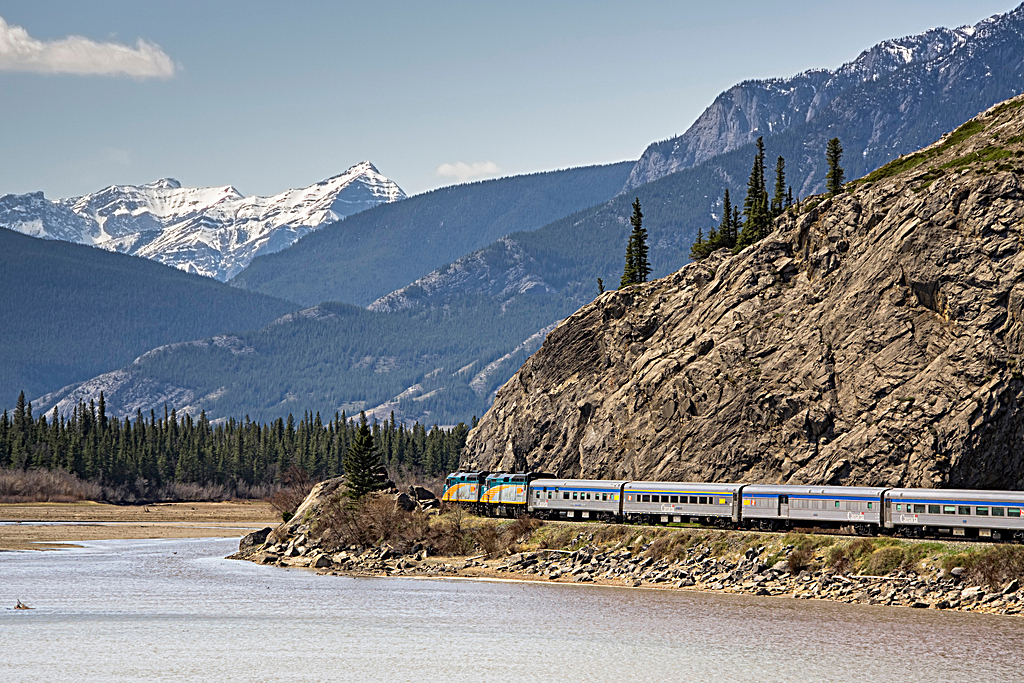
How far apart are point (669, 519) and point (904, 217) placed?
→ 32.0 meters

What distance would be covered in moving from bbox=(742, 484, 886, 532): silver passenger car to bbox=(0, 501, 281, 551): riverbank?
232 ft

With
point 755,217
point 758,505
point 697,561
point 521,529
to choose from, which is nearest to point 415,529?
point 521,529

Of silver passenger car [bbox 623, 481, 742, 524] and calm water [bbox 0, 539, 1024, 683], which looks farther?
silver passenger car [bbox 623, 481, 742, 524]

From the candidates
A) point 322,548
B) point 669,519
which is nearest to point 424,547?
point 322,548

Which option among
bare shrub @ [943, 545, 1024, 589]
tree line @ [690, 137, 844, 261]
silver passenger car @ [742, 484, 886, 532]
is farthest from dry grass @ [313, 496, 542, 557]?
tree line @ [690, 137, 844, 261]

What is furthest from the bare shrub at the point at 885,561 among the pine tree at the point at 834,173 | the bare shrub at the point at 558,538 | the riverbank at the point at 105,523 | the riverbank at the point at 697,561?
the riverbank at the point at 105,523

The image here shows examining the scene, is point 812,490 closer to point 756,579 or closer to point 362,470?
point 756,579

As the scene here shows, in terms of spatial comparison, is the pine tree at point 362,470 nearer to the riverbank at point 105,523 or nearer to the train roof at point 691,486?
the train roof at point 691,486

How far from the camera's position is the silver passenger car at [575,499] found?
9581 centimetres

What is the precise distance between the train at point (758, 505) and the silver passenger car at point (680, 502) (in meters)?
0.07

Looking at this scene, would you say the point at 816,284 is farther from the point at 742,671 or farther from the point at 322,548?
the point at 742,671

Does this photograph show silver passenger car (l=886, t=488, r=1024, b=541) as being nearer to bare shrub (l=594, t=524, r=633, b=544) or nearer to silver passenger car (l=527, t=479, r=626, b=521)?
bare shrub (l=594, t=524, r=633, b=544)

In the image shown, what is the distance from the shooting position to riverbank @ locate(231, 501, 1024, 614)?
6906cm

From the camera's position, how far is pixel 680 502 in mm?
90625
